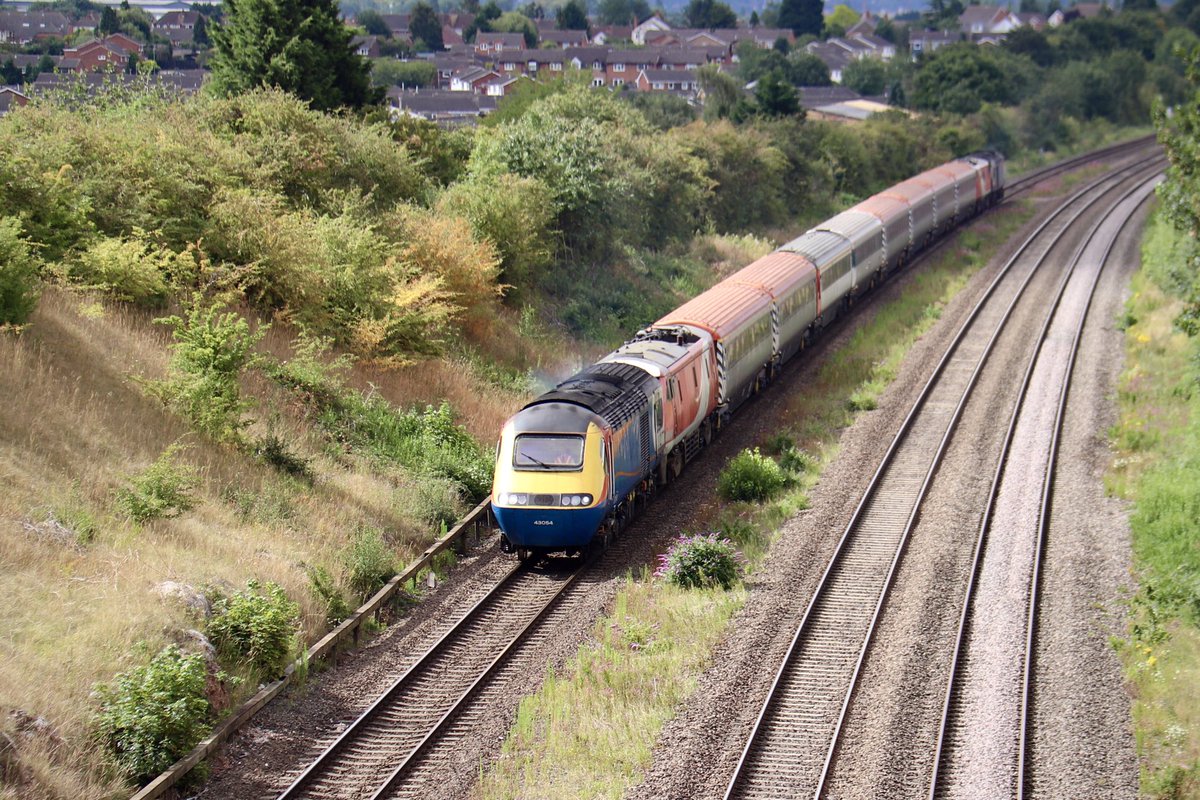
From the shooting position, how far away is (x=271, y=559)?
18578 mm

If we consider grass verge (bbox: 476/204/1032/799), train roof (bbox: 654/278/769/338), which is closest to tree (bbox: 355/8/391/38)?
train roof (bbox: 654/278/769/338)

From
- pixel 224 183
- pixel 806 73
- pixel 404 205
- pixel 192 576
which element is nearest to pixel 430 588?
pixel 192 576

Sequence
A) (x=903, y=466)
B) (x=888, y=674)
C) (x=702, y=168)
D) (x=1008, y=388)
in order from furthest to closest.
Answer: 1. (x=702, y=168)
2. (x=1008, y=388)
3. (x=903, y=466)
4. (x=888, y=674)

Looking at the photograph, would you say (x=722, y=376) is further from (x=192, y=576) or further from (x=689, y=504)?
(x=192, y=576)

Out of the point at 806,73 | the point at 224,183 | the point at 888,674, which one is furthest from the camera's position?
the point at 806,73

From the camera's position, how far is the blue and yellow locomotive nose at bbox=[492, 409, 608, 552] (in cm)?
2023

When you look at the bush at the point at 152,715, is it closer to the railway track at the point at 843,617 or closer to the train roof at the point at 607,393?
the railway track at the point at 843,617

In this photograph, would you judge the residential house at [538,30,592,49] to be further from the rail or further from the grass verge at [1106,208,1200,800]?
the rail

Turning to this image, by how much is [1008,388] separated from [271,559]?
2074cm

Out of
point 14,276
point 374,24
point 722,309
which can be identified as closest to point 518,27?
point 374,24

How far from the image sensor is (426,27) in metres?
176

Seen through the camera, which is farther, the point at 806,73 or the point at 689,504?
the point at 806,73

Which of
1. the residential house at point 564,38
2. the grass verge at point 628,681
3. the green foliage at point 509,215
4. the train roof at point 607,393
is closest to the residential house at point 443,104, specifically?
the green foliage at point 509,215

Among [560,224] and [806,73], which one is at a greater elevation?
[806,73]
